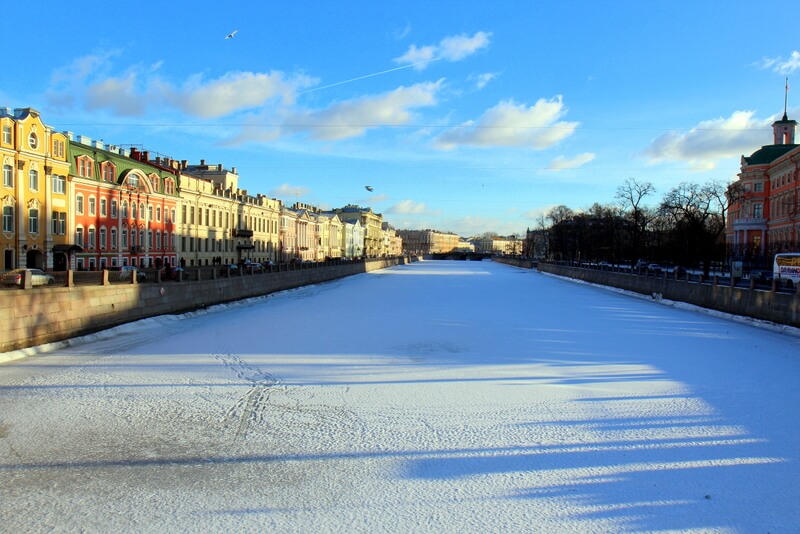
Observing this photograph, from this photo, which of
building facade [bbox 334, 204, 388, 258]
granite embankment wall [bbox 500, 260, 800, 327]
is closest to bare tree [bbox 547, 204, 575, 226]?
building facade [bbox 334, 204, 388, 258]

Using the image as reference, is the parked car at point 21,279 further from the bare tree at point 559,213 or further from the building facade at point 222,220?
the bare tree at point 559,213

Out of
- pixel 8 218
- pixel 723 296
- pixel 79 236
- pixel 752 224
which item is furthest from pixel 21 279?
pixel 752 224

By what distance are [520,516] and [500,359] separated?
807cm

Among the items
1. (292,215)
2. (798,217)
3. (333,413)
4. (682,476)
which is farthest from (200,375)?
(292,215)

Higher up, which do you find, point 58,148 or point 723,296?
point 58,148

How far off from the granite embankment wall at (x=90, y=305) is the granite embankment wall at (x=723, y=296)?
2293cm

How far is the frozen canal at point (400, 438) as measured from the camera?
5344mm

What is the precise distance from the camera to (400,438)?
7.53 meters

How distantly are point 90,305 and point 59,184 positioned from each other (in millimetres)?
24146

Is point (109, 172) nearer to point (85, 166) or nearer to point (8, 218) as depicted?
point (85, 166)

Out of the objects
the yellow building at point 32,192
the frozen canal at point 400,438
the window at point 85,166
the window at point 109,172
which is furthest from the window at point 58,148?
the frozen canal at point 400,438

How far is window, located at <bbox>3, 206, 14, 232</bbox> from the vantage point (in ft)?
108

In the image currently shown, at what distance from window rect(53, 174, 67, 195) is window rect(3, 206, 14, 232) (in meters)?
3.86

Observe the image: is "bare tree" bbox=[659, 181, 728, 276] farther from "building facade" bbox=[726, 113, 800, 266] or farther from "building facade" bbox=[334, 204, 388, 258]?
"building facade" bbox=[334, 204, 388, 258]
